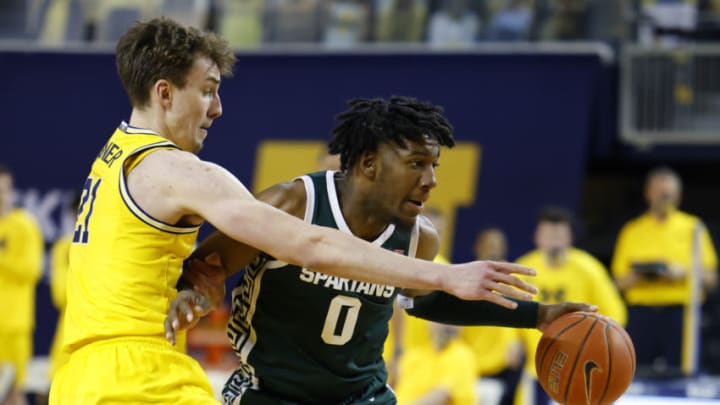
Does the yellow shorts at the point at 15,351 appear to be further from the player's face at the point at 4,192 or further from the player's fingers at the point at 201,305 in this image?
the player's fingers at the point at 201,305

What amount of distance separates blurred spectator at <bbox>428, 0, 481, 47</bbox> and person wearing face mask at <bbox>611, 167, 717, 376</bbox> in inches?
144

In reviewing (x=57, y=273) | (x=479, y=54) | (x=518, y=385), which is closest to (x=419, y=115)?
(x=518, y=385)

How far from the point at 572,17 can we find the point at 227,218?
976cm

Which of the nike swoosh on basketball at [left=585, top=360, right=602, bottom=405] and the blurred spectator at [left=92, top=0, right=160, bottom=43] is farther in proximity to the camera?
the blurred spectator at [left=92, top=0, right=160, bottom=43]

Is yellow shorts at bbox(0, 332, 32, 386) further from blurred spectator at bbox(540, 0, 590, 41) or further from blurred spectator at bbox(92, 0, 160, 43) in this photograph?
blurred spectator at bbox(540, 0, 590, 41)

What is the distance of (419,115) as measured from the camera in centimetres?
368

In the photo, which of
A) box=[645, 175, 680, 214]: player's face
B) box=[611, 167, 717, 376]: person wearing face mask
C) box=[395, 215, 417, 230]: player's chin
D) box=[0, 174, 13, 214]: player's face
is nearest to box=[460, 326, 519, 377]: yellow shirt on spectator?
box=[611, 167, 717, 376]: person wearing face mask

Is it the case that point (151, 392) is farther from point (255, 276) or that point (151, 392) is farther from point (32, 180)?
point (32, 180)

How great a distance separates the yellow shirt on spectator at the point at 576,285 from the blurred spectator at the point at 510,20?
428 cm

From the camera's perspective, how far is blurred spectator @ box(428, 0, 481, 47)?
1245 centimetres

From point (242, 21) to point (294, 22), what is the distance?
65 centimetres

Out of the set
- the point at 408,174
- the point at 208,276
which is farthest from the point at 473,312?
the point at 208,276

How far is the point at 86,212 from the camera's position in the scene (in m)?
3.36

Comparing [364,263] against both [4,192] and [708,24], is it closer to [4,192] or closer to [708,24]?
[4,192]
